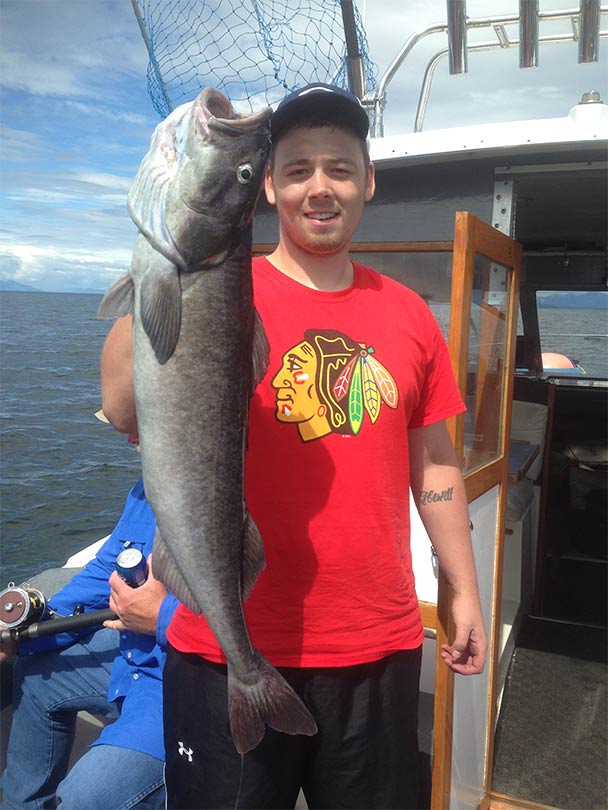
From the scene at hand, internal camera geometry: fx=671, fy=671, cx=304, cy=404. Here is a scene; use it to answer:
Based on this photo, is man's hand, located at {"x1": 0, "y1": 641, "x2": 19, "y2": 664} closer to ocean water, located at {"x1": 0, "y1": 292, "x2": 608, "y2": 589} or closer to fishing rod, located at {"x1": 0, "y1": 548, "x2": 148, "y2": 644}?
fishing rod, located at {"x1": 0, "y1": 548, "x2": 148, "y2": 644}

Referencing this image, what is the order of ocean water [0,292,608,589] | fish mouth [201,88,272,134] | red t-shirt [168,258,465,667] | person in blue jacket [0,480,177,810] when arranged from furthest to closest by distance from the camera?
ocean water [0,292,608,589] → person in blue jacket [0,480,177,810] → red t-shirt [168,258,465,667] → fish mouth [201,88,272,134]

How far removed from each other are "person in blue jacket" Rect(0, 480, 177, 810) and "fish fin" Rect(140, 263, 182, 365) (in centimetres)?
150

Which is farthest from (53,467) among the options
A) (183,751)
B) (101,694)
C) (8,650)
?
(183,751)

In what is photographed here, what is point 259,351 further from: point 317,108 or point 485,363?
point 485,363

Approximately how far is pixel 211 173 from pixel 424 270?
2.04 m

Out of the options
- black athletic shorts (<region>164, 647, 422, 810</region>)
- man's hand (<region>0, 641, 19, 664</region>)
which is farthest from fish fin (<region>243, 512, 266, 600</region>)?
man's hand (<region>0, 641, 19, 664</region>)

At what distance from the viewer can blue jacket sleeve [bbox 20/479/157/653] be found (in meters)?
3.26

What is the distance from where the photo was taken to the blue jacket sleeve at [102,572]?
3.26 m

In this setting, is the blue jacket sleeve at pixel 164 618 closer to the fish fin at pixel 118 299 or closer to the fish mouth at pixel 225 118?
the fish fin at pixel 118 299

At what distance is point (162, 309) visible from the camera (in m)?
1.54

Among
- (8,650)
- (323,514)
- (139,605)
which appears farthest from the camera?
(8,650)

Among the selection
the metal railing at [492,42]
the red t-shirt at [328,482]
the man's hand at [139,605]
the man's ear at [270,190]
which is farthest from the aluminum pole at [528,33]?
the man's hand at [139,605]

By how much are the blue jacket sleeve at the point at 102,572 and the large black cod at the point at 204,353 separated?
151cm

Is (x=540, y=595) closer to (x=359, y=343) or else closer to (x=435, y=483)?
(x=435, y=483)
